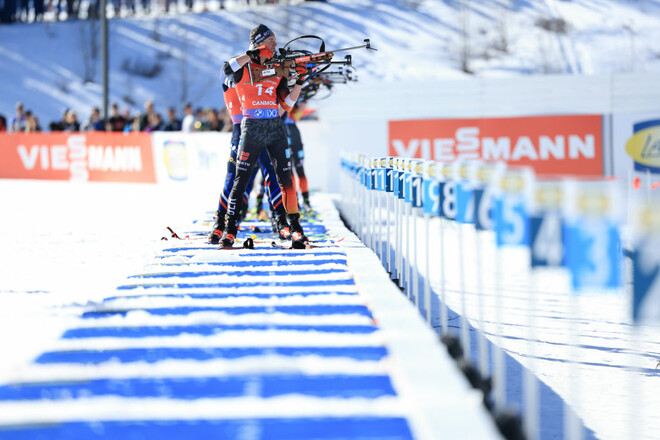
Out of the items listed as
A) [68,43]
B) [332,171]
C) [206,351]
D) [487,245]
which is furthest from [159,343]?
[68,43]

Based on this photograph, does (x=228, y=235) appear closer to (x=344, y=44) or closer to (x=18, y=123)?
(x=18, y=123)

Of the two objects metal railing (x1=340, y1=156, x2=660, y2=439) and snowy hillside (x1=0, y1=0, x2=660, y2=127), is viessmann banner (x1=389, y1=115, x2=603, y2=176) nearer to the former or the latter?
metal railing (x1=340, y1=156, x2=660, y2=439)

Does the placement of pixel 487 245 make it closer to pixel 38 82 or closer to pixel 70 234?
pixel 70 234

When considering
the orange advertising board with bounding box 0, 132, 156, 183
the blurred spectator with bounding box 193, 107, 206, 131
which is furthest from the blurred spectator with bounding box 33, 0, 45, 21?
the blurred spectator with bounding box 193, 107, 206, 131

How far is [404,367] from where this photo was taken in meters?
4.12

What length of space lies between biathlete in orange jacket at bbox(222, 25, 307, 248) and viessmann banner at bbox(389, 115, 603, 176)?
11740mm

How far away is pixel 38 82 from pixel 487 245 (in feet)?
104

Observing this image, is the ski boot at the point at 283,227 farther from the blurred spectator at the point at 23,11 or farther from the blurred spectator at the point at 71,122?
the blurred spectator at the point at 23,11

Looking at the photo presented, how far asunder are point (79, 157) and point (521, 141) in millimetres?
11283

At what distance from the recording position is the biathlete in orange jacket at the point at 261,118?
26.1 ft

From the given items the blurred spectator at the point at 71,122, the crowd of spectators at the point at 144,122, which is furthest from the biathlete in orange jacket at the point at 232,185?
the blurred spectator at the point at 71,122

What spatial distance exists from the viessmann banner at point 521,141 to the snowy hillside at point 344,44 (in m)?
17.9

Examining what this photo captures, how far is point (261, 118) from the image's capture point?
8.10 metres

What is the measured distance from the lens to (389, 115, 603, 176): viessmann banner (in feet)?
64.0
